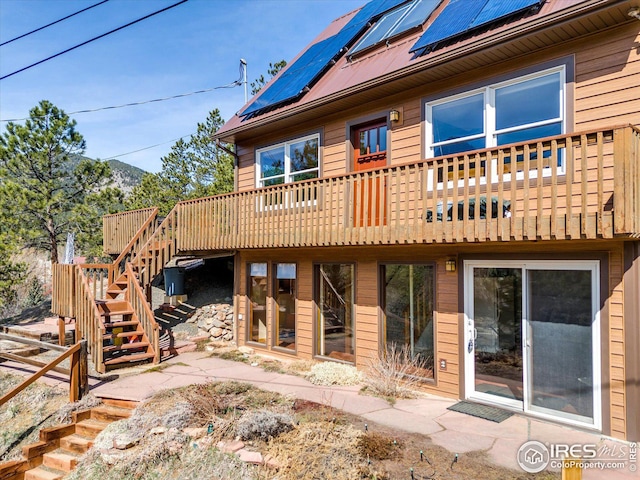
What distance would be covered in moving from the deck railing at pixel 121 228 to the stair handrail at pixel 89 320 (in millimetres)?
4028

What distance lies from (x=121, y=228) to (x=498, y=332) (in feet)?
40.0

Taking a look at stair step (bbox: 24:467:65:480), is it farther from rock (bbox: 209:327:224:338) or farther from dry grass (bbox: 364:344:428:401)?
rock (bbox: 209:327:224:338)

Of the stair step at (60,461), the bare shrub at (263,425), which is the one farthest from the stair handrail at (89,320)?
the bare shrub at (263,425)

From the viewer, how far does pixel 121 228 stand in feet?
45.1

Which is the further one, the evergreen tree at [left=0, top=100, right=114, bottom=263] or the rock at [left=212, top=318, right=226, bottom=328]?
the evergreen tree at [left=0, top=100, right=114, bottom=263]

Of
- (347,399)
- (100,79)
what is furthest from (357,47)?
(100,79)

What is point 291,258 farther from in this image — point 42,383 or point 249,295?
point 42,383

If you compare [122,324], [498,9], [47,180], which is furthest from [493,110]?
[47,180]

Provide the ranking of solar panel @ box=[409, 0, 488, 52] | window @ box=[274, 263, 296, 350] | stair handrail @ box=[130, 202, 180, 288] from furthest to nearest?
stair handrail @ box=[130, 202, 180, 288]
window @ box=[274, 263, 296, 350]
solar panel @ box=[409, 0, 488, 52]

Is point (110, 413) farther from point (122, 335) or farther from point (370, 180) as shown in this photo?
point (370, 180)

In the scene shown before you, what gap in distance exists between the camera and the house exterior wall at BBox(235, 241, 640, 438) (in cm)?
507

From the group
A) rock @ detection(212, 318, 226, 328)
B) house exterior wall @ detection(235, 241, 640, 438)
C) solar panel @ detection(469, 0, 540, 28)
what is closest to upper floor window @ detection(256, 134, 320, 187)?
house exterior wall @ detection(235, 241, 640, 438)

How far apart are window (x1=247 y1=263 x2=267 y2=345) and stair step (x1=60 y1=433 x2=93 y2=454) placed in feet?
15.3

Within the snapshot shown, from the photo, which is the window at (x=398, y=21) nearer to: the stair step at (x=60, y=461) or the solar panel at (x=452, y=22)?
the solar panel at (x=452, y=22)
